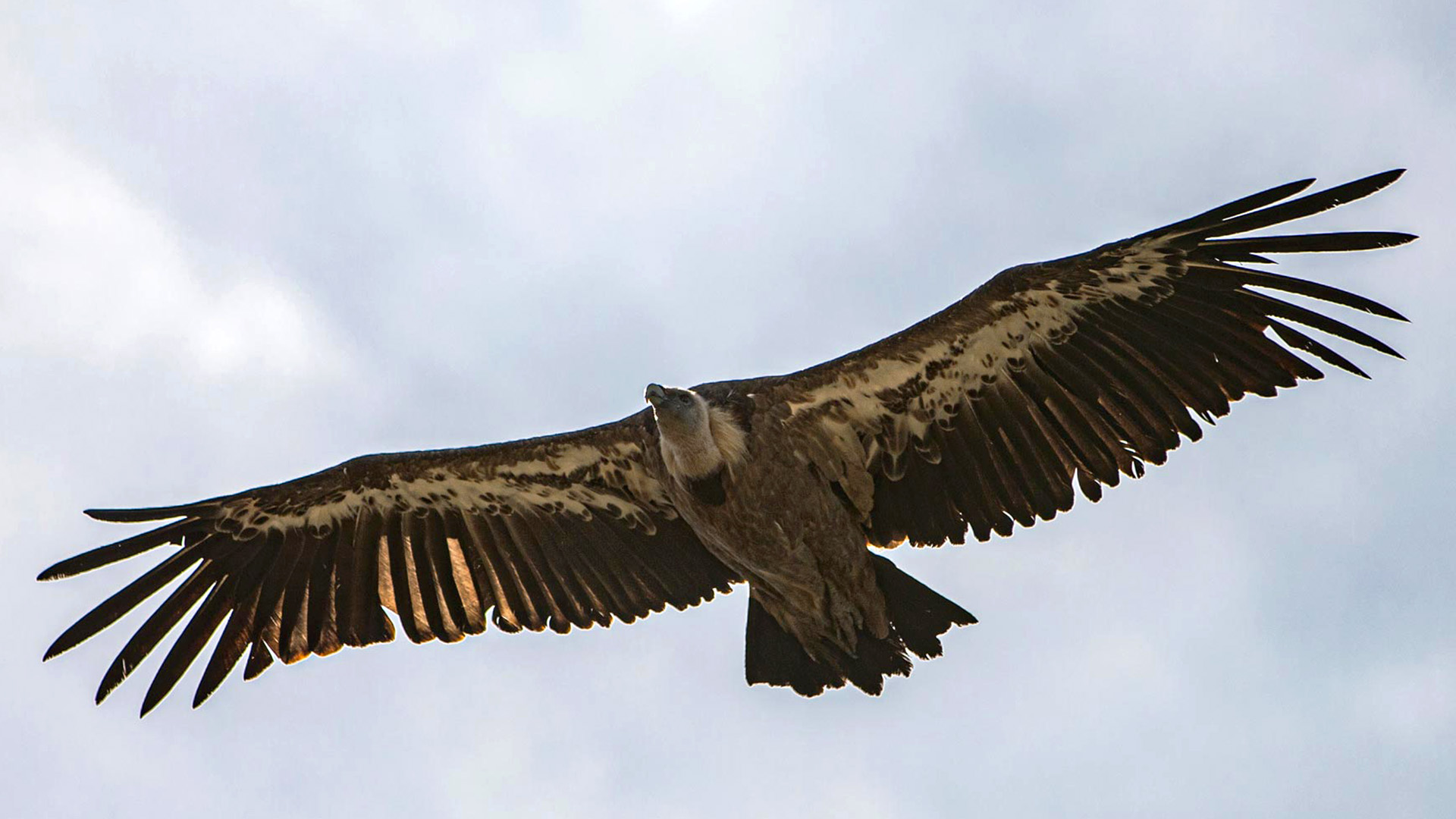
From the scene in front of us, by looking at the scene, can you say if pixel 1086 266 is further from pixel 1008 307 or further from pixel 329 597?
pixel 329 597

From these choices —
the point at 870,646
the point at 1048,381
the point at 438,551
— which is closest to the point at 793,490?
the point at 870,646

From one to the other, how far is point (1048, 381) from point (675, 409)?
255 centimetres

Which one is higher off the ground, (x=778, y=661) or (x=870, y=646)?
(x=778, y=661)

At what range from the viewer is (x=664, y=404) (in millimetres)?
10695

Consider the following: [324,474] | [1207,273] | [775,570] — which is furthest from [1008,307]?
[324,474]

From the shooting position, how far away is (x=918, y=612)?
438 inches

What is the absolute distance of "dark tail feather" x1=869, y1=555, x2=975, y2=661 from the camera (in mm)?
11078

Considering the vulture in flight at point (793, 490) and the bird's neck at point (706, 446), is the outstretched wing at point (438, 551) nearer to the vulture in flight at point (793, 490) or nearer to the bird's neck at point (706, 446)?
the vulture in flight at point (793, 490)

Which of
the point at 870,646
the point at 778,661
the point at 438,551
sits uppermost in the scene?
the point at 438,551

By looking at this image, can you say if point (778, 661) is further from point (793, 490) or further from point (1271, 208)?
point (1271, 208)

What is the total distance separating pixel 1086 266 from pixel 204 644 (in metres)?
6.56

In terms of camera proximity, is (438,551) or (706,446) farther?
(438,551)

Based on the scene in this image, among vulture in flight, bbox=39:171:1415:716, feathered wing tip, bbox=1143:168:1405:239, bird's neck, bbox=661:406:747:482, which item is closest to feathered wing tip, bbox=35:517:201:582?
vulture in flight, bbox=39:171:1415:716

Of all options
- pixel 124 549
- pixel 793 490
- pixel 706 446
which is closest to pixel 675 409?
pixel 706 446
